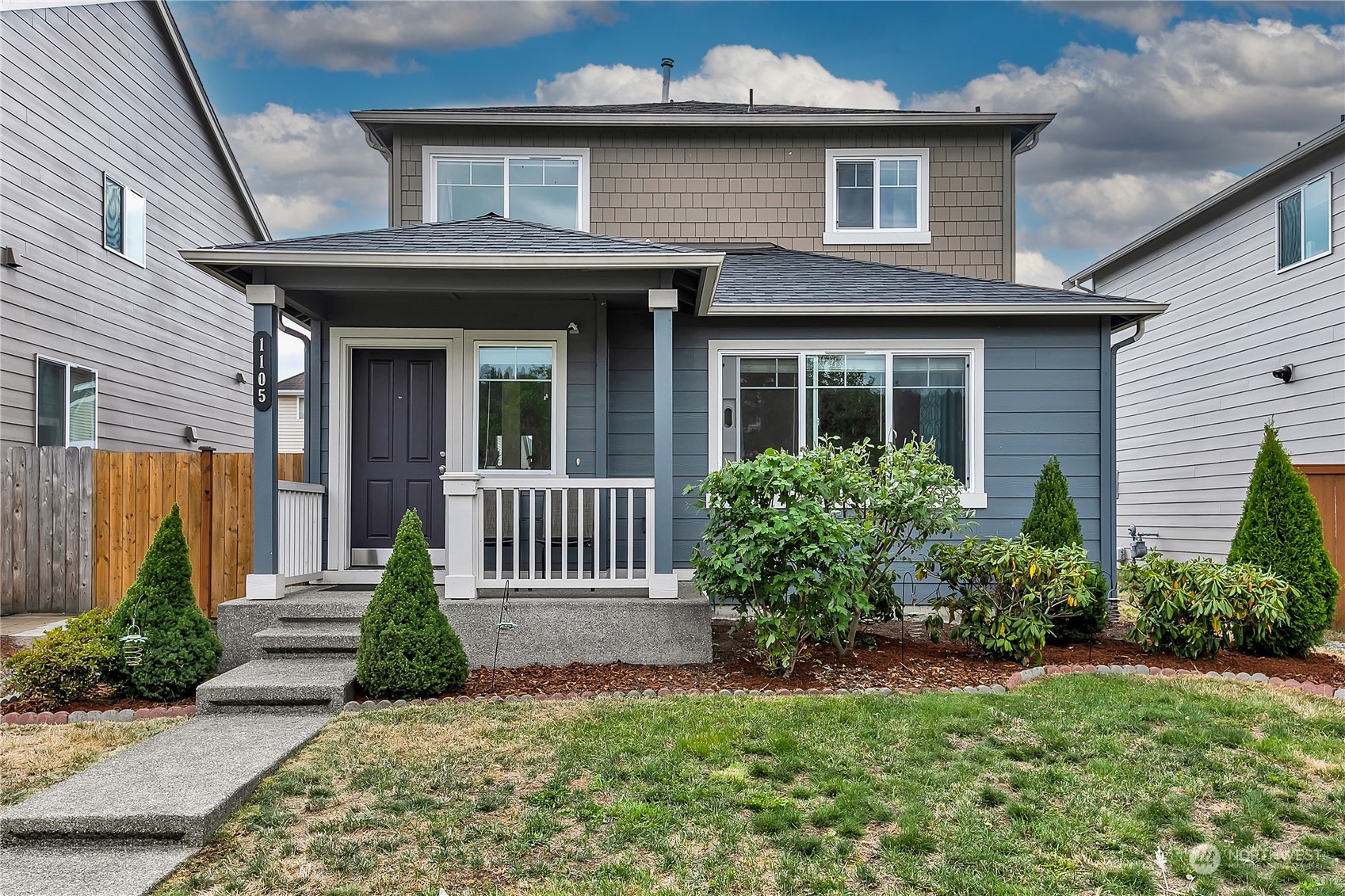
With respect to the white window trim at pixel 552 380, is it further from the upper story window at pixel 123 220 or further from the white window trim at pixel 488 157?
the upper story window at pixel 123 220

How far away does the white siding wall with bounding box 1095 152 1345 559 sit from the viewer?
10266mm

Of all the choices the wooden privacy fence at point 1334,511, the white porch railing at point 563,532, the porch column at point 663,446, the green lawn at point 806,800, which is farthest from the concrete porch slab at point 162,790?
the wooden privacy fence at point 1334,511

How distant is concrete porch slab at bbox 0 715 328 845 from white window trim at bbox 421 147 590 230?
6892 mm

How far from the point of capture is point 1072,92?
1118 cm

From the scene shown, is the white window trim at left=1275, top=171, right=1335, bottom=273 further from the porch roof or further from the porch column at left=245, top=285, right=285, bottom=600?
the porch column at left=245, top=285, right=285, bottom=600

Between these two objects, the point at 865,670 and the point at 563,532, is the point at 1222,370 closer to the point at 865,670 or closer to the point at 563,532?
the point at 865,670

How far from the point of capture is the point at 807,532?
19.4ft

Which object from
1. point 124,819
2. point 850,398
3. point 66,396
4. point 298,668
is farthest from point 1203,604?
point 66,396

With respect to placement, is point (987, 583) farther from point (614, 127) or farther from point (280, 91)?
point (280, 91)

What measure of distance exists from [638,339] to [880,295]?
7.76 ft

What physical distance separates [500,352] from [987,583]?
4.61 meters

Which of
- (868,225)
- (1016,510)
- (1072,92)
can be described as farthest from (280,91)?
(1016,510)

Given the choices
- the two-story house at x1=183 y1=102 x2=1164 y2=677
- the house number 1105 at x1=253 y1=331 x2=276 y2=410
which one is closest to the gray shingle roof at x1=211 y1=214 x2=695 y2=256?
the two-story house at x1=183 y1=102 x2=1164 y2=677

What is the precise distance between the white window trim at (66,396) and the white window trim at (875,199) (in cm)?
858
